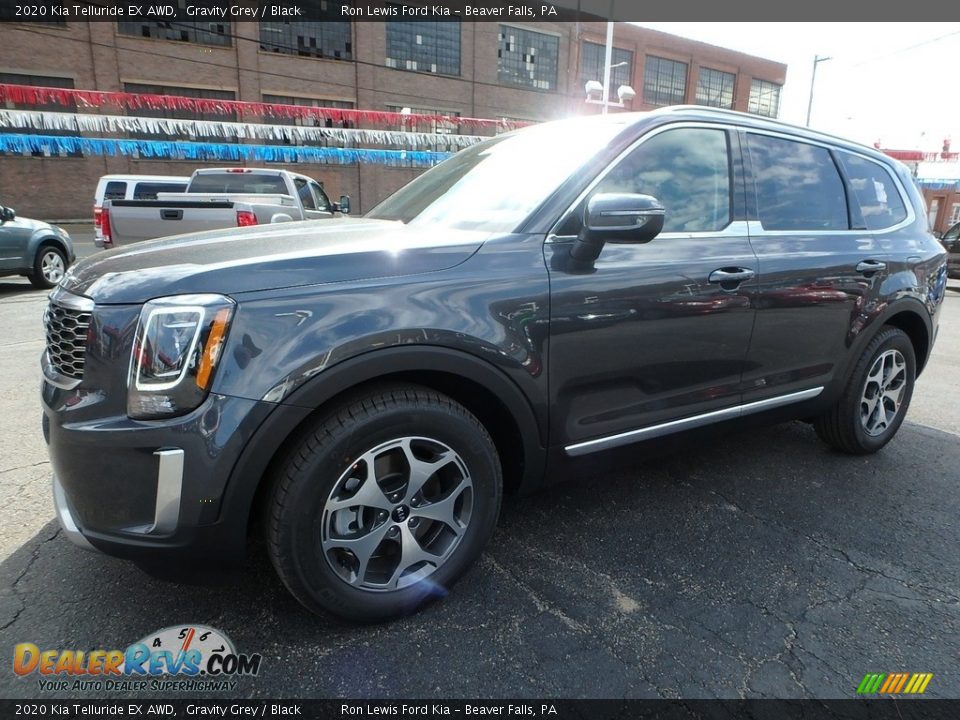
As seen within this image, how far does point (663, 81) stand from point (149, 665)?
47962 mm

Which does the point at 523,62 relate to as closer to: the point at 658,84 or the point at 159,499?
the point at 658,84

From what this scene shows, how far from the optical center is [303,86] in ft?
102

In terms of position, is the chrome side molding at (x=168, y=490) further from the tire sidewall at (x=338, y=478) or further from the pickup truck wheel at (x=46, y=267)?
the pickup truck wheel at (x=46, y=267)

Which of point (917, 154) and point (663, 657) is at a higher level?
point (917, 154)

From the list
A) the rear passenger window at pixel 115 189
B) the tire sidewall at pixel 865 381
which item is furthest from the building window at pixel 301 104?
the tire sidewall at pixel 865 381

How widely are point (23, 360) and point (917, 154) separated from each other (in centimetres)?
4160

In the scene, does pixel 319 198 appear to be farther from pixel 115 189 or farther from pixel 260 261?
pixel 260 261

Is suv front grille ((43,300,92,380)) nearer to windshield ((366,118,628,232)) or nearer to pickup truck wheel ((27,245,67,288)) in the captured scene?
windshield ((366,118,628,232))

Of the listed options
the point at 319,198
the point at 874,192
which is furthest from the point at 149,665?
the point at 319,198

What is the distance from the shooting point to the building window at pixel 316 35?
30.3 m

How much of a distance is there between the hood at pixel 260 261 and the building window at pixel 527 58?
125 ft

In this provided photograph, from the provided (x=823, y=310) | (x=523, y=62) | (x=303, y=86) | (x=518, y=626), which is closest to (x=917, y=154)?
(x=523, y=62)

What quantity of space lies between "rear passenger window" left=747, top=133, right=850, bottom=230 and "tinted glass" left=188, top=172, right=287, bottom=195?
32.7 ft

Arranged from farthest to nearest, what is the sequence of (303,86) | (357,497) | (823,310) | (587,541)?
(303,86)
(823,310)
(587,541)
(357,497)
